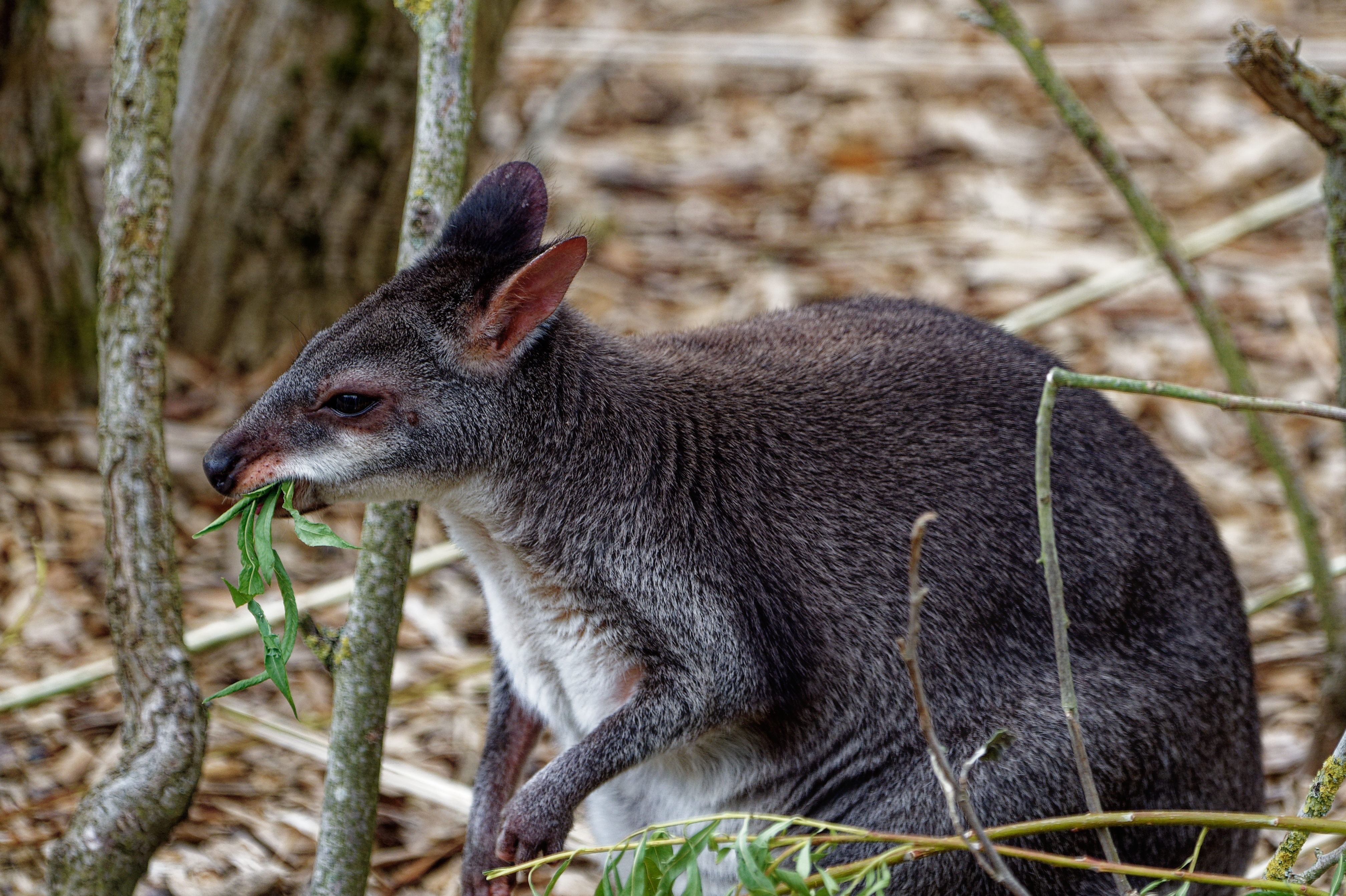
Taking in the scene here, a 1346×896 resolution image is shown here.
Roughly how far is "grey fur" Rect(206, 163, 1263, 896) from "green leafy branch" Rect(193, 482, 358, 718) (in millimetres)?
94

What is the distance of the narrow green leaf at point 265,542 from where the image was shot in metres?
3.20

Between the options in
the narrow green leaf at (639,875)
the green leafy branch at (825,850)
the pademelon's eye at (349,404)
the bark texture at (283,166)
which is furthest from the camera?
the bark texture at (283,166)

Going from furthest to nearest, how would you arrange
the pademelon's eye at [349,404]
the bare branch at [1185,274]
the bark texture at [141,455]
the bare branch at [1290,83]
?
the bare branch at [1185,274] < the bare branch at [1290,83] < the pademelon's eye at [349,404] < the bark texture at [141,455]

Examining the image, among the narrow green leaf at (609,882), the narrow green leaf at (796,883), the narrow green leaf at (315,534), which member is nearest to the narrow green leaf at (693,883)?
the narrow green leaf at (609,882)

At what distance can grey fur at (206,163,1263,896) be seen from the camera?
138 inches

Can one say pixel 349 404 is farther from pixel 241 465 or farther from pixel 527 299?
pixel 527 299

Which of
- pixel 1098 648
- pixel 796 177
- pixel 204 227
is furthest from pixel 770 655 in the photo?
pixel 796 177

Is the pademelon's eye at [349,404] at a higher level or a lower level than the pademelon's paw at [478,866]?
higher

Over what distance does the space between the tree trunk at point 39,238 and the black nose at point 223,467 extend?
2.77m

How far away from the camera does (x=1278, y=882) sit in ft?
8.64

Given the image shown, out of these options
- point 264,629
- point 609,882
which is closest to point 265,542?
point 264,629

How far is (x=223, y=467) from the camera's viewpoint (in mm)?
3348

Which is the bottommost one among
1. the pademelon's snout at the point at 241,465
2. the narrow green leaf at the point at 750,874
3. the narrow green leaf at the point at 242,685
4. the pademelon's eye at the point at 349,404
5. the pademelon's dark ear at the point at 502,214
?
the narrow green leaf at the point at 750,874

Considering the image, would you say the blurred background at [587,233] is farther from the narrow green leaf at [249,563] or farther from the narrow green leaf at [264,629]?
the narrow green leaf at [264,629]
